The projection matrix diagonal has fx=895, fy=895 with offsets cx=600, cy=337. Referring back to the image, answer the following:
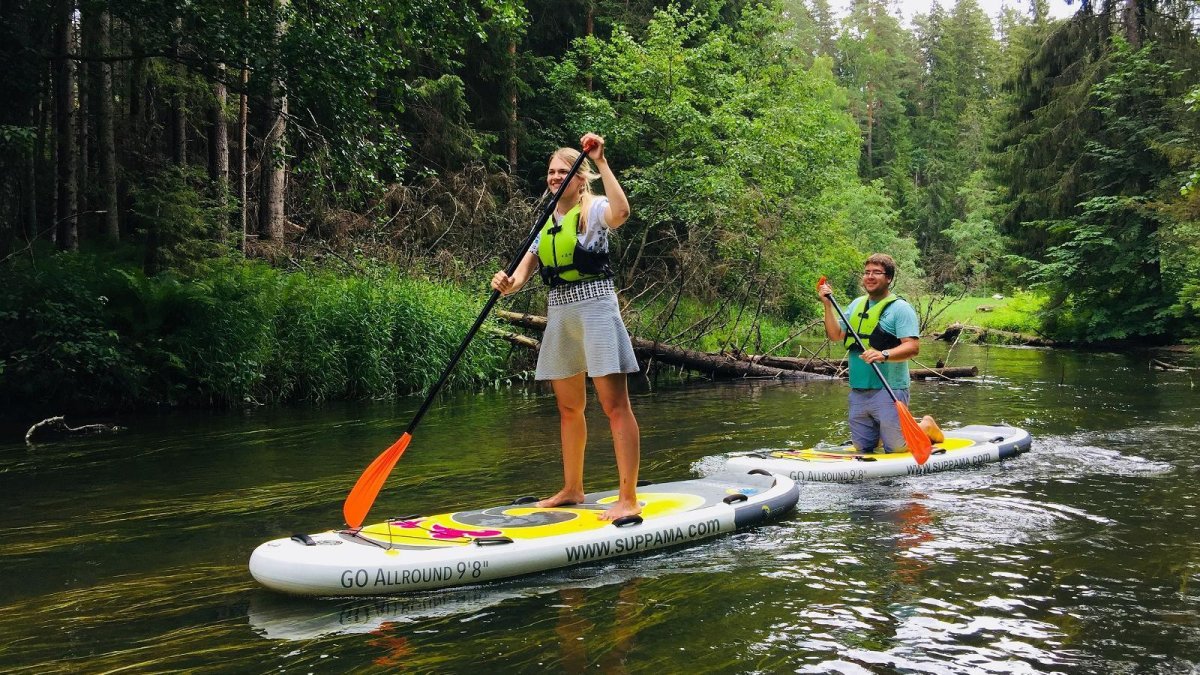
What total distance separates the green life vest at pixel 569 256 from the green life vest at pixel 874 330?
2.93m

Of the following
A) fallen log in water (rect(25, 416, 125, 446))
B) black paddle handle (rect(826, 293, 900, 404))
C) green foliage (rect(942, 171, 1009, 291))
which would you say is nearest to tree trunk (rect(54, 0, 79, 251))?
fallen log in water (rect(25, 416, 125, 446))

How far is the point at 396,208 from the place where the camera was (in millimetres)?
16953

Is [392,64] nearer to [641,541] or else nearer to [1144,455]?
[641,541]

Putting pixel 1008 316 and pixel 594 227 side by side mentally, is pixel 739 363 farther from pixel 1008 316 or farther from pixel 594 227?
pixel 1008 316

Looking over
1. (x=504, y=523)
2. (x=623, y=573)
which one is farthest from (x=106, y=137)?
(x=623, y=573)

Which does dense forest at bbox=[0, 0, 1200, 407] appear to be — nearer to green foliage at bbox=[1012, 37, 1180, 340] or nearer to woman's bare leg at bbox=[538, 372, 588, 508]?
green foliage at bbox=[1012, 37, 1180, 340]

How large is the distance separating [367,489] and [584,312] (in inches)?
53.6

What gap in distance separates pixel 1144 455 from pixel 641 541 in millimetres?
5011

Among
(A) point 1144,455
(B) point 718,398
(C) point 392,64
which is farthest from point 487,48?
(A) point 1144,455

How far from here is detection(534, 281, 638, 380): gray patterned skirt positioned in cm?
449

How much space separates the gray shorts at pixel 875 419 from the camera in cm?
675

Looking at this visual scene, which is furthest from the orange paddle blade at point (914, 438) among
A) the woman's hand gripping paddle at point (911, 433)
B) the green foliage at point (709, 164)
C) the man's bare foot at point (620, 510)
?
the green foliage at point (709, 164)

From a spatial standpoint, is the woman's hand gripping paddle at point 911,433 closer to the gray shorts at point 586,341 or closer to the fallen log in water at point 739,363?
the gray shorts at point 586,341

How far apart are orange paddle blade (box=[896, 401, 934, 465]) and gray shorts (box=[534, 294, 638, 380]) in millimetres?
2751
